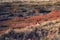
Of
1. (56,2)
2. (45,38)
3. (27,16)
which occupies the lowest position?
(45,38)

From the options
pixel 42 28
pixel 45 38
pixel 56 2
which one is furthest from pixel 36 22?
pixel 56 2

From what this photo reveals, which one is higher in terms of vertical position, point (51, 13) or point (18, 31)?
point (51, 13)

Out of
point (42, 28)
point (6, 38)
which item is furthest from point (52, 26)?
point (6, 38)

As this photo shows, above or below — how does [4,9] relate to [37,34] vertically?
above

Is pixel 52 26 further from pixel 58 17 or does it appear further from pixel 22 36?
pixel 22 36

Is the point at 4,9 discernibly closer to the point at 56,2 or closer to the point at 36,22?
the point at 36,22

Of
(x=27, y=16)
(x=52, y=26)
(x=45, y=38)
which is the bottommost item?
(x=45, y=38)
